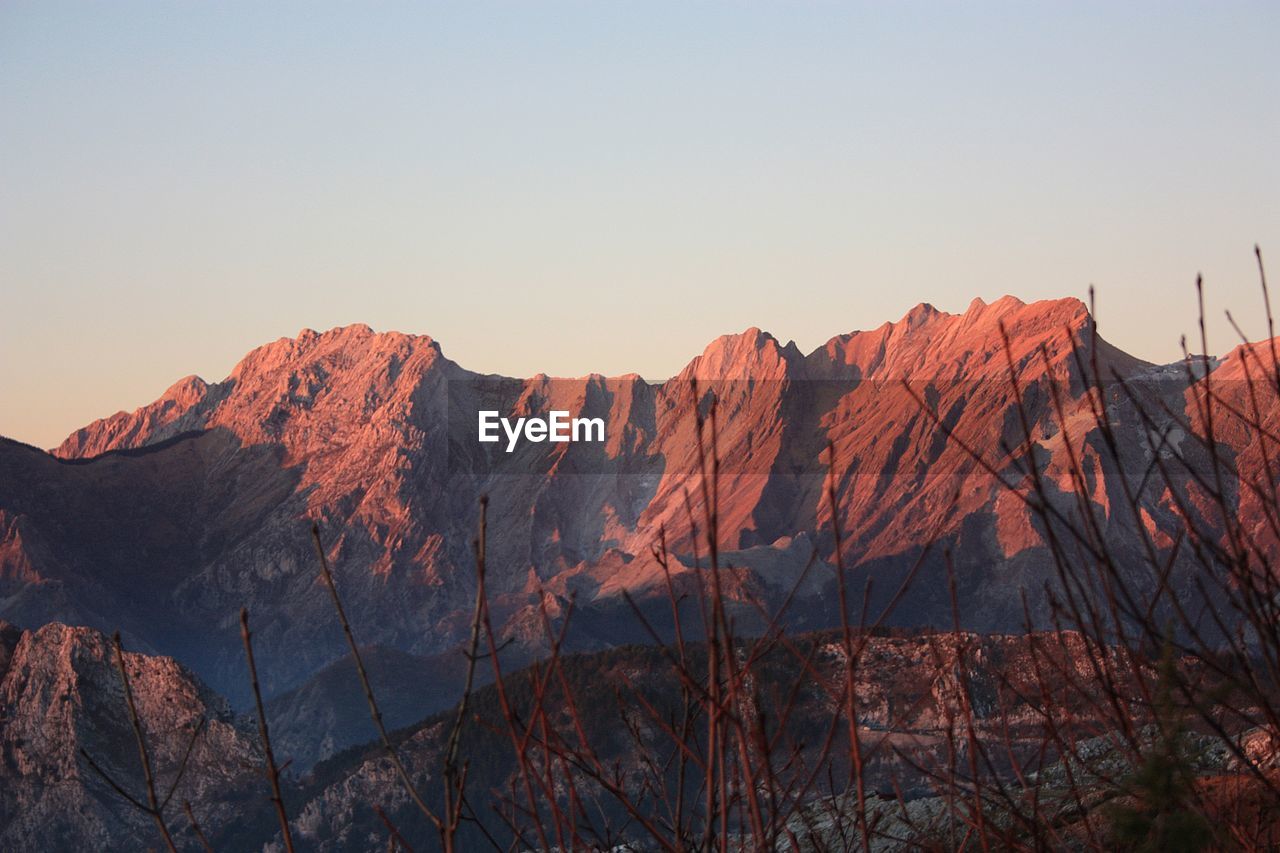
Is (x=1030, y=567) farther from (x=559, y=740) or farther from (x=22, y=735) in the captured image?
(x=559, y=740)

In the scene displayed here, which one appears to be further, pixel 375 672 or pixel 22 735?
pixel 375 672

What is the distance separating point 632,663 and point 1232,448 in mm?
107190

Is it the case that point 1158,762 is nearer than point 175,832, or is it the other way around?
point 1158,762

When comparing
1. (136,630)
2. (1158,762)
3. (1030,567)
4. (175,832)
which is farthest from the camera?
(136,630)

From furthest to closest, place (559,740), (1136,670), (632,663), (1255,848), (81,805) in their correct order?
(81,805), (632,663), (559,740), (1255,848), (1136,670)

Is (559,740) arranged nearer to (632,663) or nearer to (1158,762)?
(1158,762)

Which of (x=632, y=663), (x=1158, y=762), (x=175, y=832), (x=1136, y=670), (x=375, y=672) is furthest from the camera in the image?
(x=375, y=672)

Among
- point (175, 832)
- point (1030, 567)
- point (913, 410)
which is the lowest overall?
point (175, 832)

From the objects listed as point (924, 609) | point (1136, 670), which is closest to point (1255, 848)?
point (1136, 670)

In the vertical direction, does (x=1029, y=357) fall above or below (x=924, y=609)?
above

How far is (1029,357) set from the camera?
18050 cm

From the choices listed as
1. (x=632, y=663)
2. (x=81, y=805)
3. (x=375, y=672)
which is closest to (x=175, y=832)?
(x=81, y=805)

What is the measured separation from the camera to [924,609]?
175500 millimetres

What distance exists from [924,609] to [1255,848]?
175m
